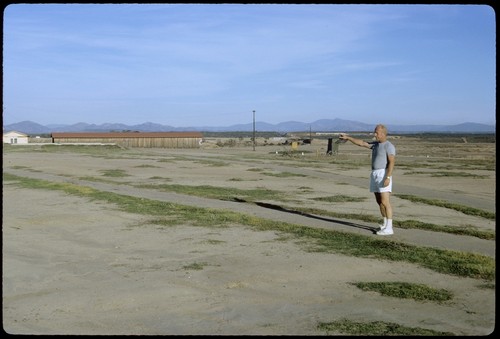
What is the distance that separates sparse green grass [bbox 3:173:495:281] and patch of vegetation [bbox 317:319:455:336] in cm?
226

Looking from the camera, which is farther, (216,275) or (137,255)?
(137,255)

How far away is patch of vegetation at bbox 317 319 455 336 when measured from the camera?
4660mm

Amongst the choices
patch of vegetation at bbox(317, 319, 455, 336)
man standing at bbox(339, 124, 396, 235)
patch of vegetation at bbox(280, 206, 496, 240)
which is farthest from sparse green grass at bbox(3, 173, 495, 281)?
patch of vegetation at bbox(317, 319, 455, 336)

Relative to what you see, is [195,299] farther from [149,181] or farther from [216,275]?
[149,181]

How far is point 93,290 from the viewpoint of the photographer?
20.4ft

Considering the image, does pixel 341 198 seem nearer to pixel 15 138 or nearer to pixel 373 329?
pixel 373 329

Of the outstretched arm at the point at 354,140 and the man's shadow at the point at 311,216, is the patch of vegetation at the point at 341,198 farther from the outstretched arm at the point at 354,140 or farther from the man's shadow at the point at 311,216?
the outstretched arm at the point at 354,140

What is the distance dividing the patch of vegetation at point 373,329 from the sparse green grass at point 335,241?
226cm

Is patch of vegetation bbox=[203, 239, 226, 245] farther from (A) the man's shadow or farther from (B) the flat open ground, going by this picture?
(A) the man's shadow

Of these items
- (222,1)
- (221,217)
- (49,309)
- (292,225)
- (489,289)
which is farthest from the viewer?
(221,217)

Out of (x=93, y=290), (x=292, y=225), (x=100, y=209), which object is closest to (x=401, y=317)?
(x=93, y=290)

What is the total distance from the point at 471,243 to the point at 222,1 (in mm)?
7801

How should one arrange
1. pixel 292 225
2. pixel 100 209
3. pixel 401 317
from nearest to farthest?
pixel 401 317 < pixel 292 225 < pixel 100 209

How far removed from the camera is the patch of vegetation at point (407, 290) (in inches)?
228
